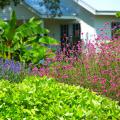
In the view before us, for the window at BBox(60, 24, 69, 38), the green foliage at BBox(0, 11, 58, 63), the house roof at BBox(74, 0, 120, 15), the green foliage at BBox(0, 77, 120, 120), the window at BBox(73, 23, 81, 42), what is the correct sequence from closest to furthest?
the green foliage at BBox(0, 77, 120, 120)
the green foliage at BBox(0, 11, 58, 63)
the house roof at BBox(74, 0, 120, 15)
the window at BBox(73, 23, 81, 42)
the window at BBox(60, 24, 69, 38)

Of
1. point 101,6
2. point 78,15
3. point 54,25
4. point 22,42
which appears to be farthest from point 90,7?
point 22,42

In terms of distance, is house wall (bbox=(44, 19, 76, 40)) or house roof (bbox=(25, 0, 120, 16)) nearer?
house roof (bbox=(25, 0, 120, 16))

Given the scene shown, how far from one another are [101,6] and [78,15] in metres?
1.53

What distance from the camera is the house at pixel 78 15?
22.4 m

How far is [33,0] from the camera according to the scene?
961 inches

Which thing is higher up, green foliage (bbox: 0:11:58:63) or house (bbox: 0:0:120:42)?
house (bbox: 0:0:120:42)

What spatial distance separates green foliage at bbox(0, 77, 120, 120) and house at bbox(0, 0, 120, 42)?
1640cm

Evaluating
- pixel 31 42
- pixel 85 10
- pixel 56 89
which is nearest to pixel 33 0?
pixel 85 10

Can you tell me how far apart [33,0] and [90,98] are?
19496 mm

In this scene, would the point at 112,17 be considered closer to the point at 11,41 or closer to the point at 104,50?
the point at 11,41

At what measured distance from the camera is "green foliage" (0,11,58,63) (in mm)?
15711

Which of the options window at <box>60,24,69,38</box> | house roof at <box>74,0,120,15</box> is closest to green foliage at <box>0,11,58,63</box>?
house roof at <box>74,0,120,15</box>

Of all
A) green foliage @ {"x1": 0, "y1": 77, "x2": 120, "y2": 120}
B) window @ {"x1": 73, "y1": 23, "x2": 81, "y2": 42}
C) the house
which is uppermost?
the house

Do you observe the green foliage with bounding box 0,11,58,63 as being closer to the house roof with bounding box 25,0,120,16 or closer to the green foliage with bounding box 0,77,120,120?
the house roof with bounding box 25,0,120,16
